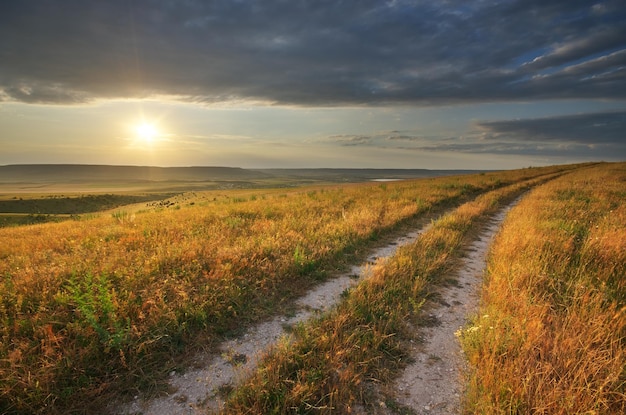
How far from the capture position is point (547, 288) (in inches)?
228

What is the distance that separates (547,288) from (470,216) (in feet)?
26.3

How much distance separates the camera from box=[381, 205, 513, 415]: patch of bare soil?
11.5ft

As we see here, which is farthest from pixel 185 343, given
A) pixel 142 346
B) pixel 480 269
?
pixel 480 269

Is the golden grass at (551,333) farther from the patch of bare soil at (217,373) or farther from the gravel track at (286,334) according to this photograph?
the patch of bare soil at (217,373)

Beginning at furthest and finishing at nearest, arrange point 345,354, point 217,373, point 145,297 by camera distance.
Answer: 1. point 145,297
2. point 345,354
3. point 217,373

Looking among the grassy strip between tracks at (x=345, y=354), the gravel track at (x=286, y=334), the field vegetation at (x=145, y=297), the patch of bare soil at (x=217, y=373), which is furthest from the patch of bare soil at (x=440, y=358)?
the patch of bare soil at (x=217, y=373)

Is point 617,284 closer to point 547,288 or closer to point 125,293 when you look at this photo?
point 547,288

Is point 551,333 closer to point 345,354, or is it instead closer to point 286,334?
point 345,354

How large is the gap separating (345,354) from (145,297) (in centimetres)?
370

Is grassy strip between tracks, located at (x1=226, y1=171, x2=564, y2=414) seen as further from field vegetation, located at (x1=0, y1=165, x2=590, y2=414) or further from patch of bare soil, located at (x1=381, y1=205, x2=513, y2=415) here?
patch of bare soil, located at (x1=381, y1=205, x2=513, y2=415)

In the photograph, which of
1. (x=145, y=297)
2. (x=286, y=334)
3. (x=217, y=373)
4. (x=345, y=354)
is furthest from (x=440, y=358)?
(x=145, y=297)

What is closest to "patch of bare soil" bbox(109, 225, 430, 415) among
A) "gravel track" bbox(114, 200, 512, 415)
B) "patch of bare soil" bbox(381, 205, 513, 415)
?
"gravel track" bbox(114, 200, 512, 415)

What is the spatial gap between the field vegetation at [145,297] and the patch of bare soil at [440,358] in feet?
1.28

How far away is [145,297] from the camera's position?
17.5ft
